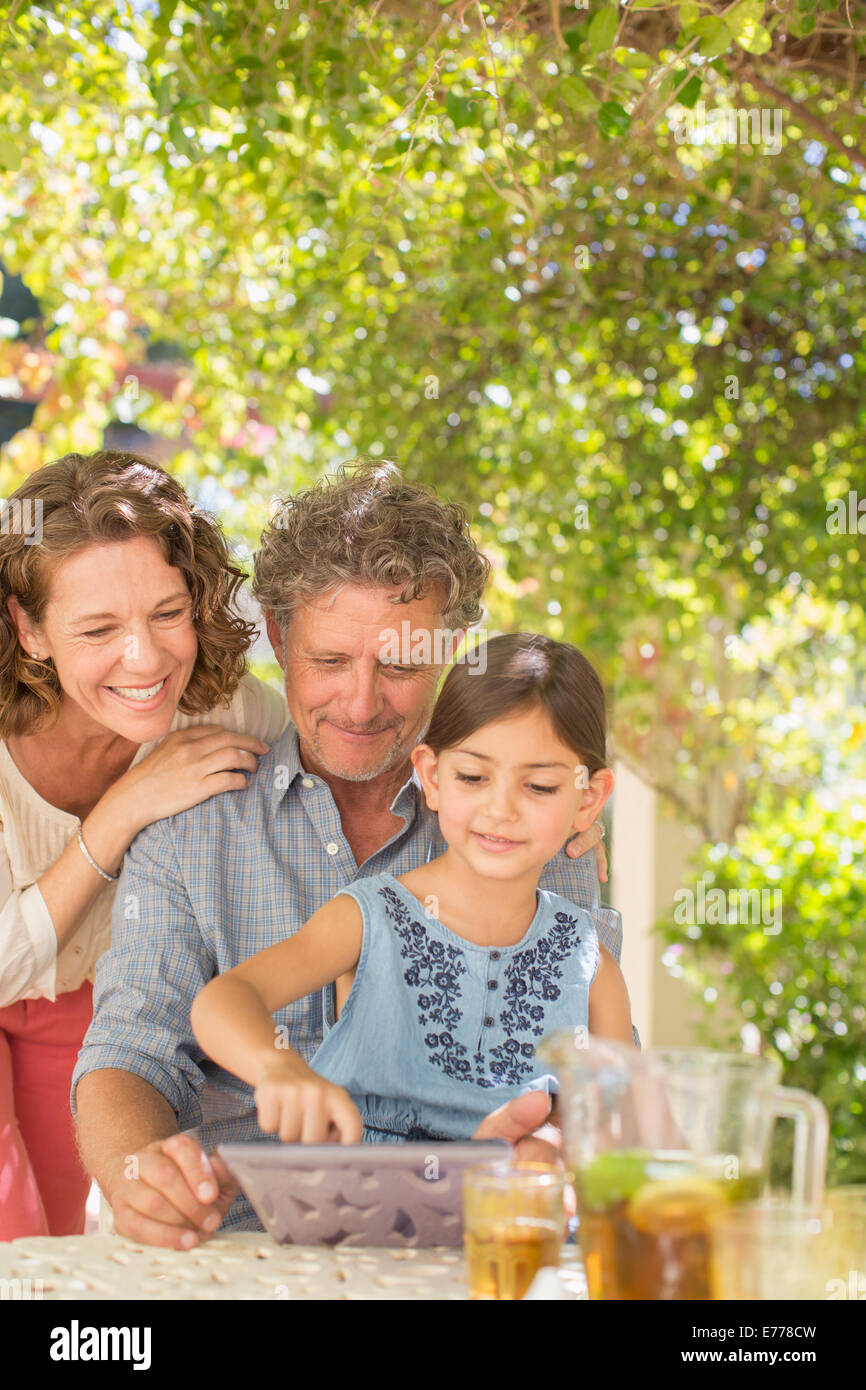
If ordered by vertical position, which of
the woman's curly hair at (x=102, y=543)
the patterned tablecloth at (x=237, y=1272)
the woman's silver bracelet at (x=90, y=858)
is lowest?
the patterned tablecloth at (x=237, y=1272)

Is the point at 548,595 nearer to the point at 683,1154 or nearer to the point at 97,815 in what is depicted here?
the point at 97,815

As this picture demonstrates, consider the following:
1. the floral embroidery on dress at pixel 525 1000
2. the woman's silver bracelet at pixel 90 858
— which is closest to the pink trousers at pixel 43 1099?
the woman's silver bracelet at pixel 90 858

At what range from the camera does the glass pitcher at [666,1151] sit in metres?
0.95

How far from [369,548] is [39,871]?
0.84 m

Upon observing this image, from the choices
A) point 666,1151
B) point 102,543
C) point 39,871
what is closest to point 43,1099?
point 39,871

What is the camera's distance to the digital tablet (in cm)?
113

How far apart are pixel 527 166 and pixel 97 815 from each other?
8.28 feet

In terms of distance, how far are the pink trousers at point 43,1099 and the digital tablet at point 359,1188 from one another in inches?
58.6

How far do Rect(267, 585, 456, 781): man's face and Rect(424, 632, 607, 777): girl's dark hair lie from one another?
273mm

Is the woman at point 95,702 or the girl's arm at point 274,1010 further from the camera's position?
the woman at point 95,702

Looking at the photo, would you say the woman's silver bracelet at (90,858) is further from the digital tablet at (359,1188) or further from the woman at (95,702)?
the digital tablet at (359,1188)

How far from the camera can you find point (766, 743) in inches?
265

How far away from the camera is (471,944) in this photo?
70.8 inches

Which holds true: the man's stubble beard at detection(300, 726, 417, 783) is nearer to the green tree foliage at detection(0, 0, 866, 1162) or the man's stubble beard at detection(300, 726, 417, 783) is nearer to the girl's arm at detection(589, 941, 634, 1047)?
the girl's arm at detection(589, 941, 634, 1047)
